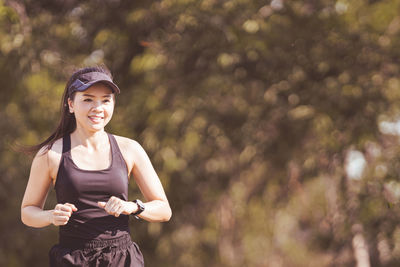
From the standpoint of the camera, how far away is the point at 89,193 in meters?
2.58

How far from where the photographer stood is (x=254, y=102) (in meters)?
7.79

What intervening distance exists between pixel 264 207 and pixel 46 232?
344cm

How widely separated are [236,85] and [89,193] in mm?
5068

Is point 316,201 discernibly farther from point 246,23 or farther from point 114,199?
point 114,199

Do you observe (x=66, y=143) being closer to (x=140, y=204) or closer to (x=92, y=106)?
(x=92, y=106)

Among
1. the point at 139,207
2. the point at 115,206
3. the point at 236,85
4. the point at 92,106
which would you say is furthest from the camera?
the point at 236,85

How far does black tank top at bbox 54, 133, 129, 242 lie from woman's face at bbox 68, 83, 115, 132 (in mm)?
152

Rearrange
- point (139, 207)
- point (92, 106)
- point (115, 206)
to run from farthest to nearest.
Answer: point (92, 106)
point (139, 207)
point (115, 206)

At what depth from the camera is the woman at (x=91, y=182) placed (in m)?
2.59

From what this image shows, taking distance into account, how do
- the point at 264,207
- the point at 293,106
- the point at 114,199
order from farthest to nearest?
the point at 264,207, the point at 293,106, the point at 114,199

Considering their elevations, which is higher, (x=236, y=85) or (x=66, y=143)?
(x=236, y=85)

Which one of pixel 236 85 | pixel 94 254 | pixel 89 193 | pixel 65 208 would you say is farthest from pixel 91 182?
pixel 236 85

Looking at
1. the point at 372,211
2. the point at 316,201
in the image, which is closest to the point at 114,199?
the point at 372,211

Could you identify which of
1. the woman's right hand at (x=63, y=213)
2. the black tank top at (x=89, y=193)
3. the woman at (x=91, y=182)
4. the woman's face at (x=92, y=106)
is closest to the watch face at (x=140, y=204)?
the woman at (x=91, y=182)
